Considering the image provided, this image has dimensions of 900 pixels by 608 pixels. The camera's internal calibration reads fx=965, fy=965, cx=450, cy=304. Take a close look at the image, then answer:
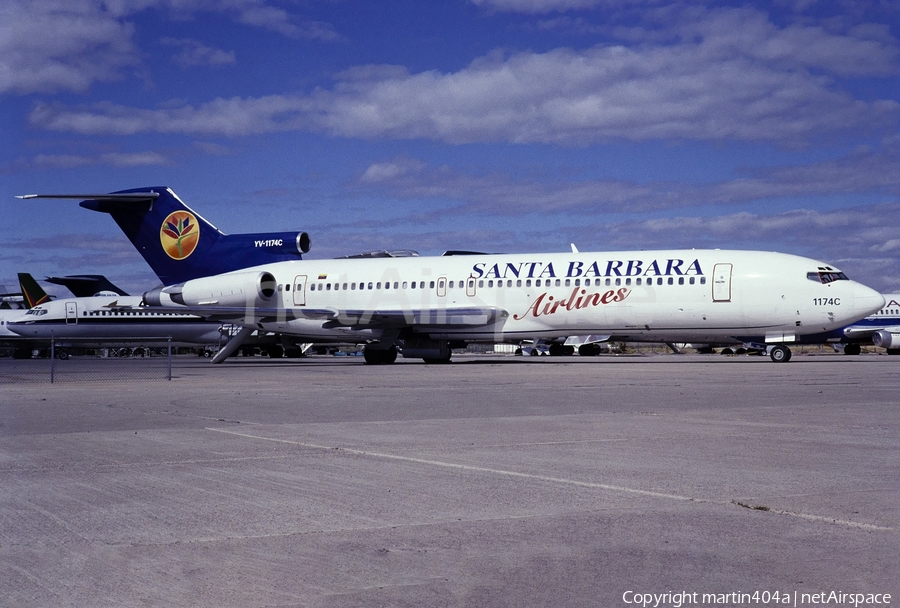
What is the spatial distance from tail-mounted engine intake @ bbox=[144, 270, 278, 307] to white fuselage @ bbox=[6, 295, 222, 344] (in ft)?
61.4

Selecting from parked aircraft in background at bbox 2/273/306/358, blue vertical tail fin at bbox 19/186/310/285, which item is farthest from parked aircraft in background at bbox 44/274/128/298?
blue vertical tail fin at bbox 19/186/310/285

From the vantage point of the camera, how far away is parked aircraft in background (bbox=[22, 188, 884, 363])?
3070 cm

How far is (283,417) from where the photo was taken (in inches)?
507

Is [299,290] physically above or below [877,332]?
above

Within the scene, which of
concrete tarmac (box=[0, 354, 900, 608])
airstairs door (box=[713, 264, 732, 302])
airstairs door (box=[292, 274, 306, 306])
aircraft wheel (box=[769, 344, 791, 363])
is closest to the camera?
concrete tarmac (box=[0, 354, 900, 608])

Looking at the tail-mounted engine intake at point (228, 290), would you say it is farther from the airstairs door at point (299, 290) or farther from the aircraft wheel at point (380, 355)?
the aircraft wheel at point (380, 355)

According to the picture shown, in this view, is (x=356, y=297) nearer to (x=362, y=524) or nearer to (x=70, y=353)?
(x=362, y=524)

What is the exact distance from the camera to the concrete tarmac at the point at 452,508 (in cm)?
439

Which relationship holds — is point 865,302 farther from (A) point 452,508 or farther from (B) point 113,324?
(B) point 113,324

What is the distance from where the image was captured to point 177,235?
39906 mm

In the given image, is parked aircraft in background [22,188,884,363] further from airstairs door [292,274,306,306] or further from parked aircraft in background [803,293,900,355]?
parked aircraft in background [803,293,900,355]

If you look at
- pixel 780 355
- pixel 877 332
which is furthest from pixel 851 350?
pixel 780 355

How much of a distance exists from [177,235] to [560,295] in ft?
55.2

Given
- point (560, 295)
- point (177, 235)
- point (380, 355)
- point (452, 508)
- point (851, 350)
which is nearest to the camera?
point (452, 508)
